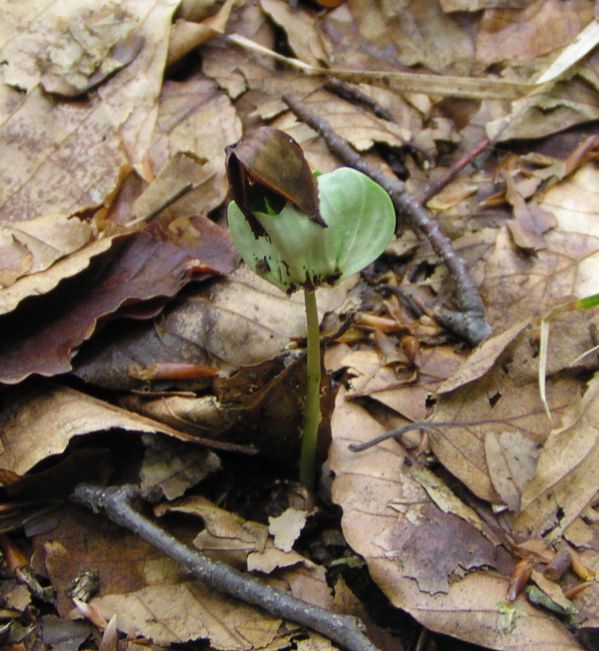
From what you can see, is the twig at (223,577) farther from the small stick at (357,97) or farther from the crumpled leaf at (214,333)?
the small stick at (357,97)

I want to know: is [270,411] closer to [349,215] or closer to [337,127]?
[349,215]

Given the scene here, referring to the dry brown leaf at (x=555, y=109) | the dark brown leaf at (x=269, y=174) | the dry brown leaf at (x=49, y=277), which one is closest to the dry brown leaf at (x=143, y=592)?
the dry brown leaf at (x=49, y=277)

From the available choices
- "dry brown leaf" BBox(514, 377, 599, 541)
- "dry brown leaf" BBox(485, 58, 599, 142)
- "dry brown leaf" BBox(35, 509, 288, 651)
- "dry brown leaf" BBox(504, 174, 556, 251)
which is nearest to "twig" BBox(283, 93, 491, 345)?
"dry brown leaf" BBox(504, 174, 556, 251)

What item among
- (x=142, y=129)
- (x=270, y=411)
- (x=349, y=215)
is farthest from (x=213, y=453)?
(x=142, y=129)

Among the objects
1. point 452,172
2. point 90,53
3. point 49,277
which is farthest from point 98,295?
point 452,172

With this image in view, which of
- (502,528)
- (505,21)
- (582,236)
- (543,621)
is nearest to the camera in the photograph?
(543,621)

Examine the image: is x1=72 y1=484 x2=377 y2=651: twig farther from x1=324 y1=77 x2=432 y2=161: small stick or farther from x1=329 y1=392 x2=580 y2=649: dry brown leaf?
x1=324 y1=77 x2=432 y2=161: small stick
